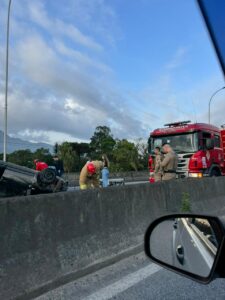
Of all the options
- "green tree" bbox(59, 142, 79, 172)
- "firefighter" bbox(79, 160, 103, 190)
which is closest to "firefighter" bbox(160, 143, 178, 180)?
"firefighter" bbox(79, 160, 103, 190)

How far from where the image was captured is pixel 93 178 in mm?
11531

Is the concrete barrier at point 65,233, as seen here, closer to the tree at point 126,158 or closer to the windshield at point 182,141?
the windshield at point 182,141

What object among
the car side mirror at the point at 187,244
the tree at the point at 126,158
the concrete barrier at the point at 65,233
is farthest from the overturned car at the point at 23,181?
the tree at the point at 126,158

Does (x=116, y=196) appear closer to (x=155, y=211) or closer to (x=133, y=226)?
(x=133, y=226)

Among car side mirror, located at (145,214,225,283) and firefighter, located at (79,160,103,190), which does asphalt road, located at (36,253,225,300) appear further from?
firefighter, located at (79,160,103,190)

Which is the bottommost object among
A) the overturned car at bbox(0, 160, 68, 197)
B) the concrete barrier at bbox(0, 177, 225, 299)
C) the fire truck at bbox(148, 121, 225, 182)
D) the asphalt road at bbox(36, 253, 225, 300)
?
the asphalt road at bbox(36, 253, 225, 300)

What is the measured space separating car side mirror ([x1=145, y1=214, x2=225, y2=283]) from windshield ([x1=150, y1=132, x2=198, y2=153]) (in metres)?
15.8

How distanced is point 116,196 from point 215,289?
7.09 feet

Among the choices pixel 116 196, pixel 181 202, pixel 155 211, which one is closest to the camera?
pixel 116 196

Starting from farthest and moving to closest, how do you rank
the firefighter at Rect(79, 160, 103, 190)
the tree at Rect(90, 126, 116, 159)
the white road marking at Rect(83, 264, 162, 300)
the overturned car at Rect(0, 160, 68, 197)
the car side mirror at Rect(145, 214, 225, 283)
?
the tree at Rect(90, 126, 116, 159), the firefighter at Rect(79, 160, 103, 190), the overturned car at Rect(0, 160, 68, 197), the white road marking at Rect(83, 264, 162, 300), the car side mirror at Rect(145, 214, 225, 283)

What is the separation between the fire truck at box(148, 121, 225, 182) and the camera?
57.4ft

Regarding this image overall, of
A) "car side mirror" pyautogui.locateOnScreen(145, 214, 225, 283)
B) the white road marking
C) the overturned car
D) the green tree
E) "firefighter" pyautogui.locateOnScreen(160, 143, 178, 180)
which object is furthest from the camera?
the green tree

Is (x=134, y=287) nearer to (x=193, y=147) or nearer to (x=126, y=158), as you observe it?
(x=193, y=147)

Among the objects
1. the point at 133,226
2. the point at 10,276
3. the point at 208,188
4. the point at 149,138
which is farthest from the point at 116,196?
the point at 149,138
